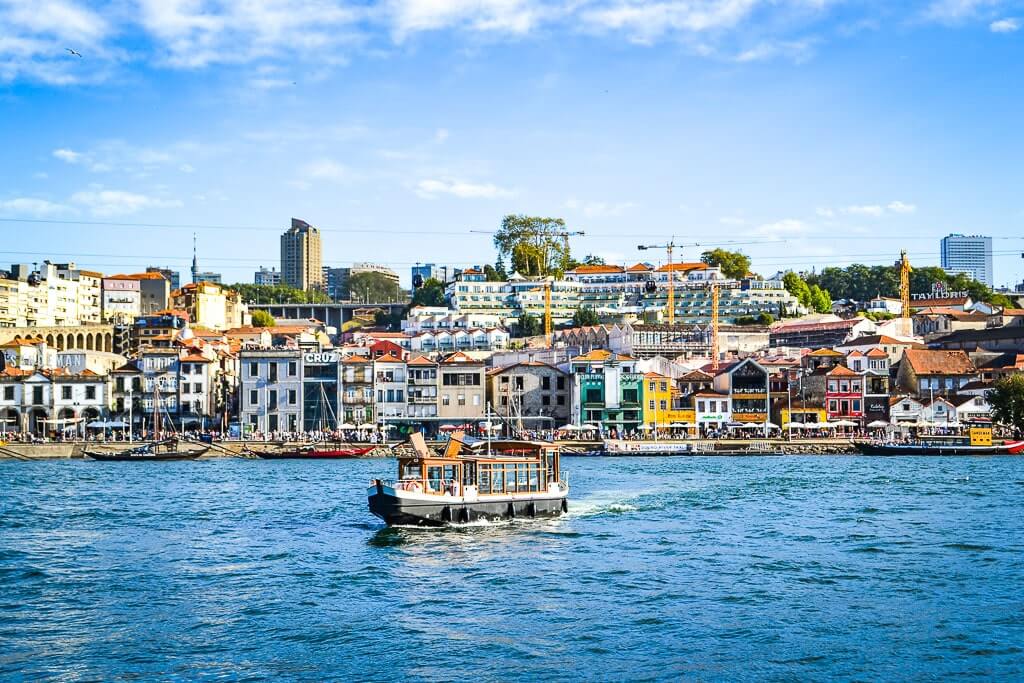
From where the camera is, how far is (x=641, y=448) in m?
81.9

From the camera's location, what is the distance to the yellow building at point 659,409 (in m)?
90.1

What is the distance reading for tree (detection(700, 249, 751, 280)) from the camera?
163 m

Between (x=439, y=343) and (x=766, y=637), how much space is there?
342 ft

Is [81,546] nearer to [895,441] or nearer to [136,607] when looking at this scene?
[136,607]

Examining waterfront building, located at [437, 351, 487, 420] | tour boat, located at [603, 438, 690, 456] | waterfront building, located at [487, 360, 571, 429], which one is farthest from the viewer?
waterfront building, located at [487, 360, 571, 429]

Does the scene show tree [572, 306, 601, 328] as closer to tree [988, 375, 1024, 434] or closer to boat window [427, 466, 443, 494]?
tree [988, 375, 1024, 434]

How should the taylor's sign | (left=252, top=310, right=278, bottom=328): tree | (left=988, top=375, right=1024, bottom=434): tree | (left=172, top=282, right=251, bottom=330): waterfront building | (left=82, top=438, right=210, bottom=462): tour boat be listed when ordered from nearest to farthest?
(left=82, top=438, right=210, bottom=462): tour boat
(left=988, top=375, right=1024, bottom=434): tree
the taylor's sign
(left=172, top=282, right=251, bottom=330): waterfront building
(left=252, top=310, right=278, bottom=328): tree

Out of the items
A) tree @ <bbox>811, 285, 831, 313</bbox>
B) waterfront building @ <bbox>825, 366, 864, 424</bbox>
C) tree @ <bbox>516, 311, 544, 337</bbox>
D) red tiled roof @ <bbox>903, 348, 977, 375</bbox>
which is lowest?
waterfront building @ <bbox>825, 366, 864, 424</bbox>

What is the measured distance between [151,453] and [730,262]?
338ft

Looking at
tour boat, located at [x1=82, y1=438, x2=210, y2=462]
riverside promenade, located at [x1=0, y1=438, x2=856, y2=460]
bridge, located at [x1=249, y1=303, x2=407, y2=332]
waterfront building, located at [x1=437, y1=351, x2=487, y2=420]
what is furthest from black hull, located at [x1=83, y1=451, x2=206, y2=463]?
bridge, located at [x1=249, y1=303, x2=407, y2=332]

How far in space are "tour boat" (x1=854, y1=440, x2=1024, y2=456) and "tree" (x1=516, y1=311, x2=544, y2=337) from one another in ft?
216

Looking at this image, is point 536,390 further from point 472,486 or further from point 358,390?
point 472,486

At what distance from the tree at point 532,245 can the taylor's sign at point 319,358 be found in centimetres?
7240

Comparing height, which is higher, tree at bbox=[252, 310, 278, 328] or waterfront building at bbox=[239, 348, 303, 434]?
tree at bbox=[252, 310, 278, 328]
